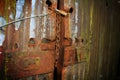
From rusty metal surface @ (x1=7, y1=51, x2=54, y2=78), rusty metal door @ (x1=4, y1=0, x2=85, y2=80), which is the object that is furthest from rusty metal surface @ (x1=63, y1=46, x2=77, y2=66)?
rusty metal surface @ (x1=7, y1=51, x2=54, y2=78)

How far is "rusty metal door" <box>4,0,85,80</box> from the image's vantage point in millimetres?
1621

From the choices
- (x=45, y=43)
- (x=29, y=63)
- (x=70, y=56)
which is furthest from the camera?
(x=70, y=56)

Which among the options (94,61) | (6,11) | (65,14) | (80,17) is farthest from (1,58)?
(94,61)

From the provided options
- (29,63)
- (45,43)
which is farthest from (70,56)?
(29,63)

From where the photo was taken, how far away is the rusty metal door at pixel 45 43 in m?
1.62

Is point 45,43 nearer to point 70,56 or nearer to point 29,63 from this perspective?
point 29,63

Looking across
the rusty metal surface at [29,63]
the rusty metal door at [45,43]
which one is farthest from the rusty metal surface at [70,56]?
the rusty metal surface at [29,63]

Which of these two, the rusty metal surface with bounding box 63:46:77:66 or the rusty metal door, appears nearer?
the rusty metal door

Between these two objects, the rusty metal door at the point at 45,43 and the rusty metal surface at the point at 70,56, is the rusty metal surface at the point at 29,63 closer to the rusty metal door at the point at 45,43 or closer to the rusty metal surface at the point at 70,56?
the rusty metal door at the point at 45,43

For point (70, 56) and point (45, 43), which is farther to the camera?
point (70, 56)

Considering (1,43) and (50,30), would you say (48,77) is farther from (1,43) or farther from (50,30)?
(1,43)

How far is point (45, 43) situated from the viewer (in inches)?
75.0

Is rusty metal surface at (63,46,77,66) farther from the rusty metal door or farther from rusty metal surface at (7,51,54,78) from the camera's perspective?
rusty metal surface at (7,51,54,78)

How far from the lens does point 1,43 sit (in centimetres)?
149
